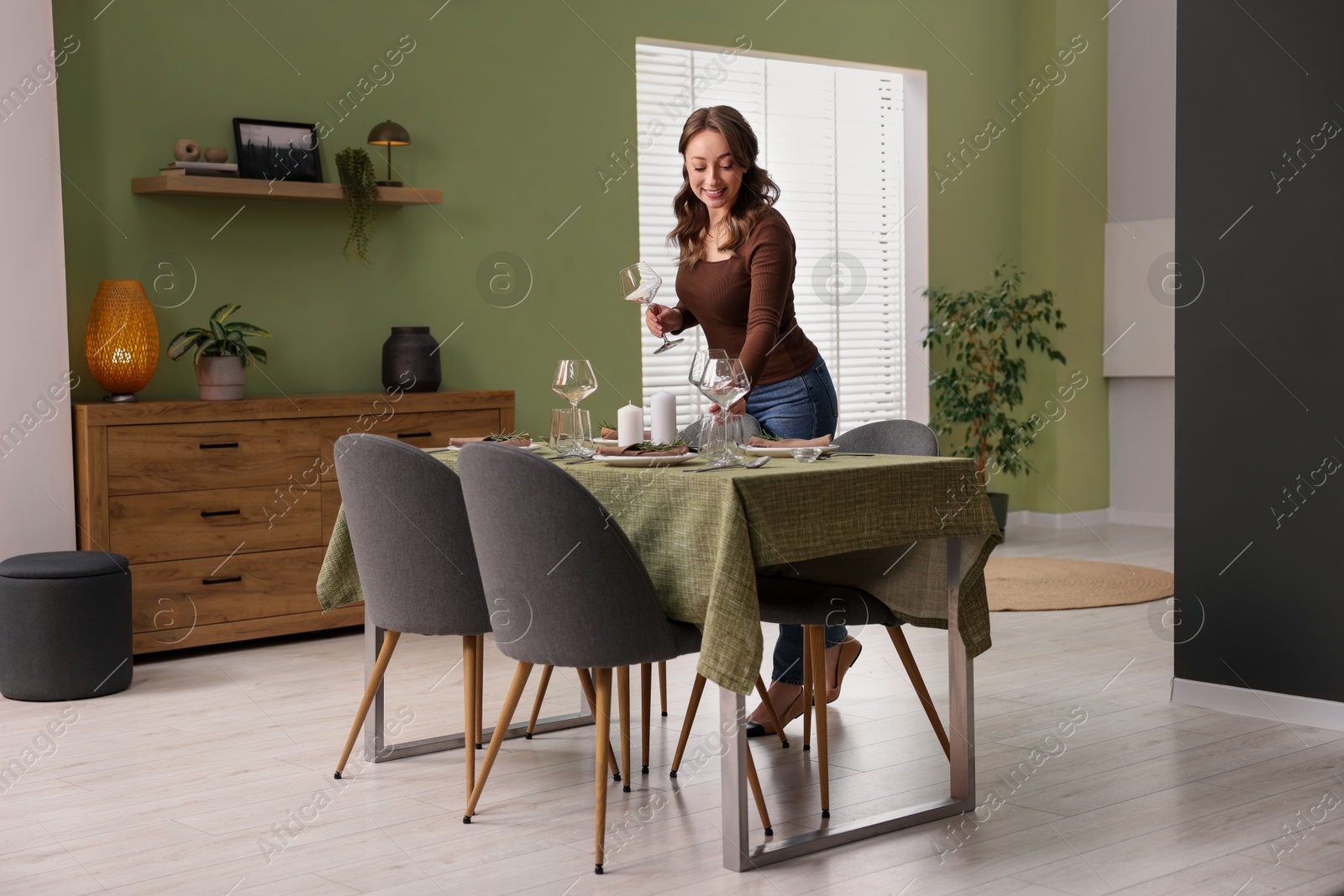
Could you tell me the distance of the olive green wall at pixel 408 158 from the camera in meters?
4.99

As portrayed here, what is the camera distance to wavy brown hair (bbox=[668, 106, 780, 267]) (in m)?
3.39

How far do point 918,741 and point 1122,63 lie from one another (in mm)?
5596

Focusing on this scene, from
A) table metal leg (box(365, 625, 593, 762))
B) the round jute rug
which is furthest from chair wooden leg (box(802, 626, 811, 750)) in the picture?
the round jute rug

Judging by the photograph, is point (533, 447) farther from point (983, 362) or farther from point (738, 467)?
point (983, 362)

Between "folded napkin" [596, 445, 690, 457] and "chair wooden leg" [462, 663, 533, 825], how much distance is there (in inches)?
19.3

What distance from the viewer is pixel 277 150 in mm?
5262

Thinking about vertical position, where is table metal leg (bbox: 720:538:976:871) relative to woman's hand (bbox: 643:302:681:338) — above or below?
below

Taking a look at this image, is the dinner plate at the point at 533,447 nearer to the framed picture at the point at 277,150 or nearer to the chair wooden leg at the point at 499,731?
the chair wooden leg at the point at 499,731

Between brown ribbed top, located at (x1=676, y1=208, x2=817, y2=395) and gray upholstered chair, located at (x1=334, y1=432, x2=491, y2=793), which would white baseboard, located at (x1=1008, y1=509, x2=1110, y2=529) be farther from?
gray upholstered chair, located at (x1=334, y1=432, x2=491, y2=793)

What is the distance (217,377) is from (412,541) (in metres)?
2.20

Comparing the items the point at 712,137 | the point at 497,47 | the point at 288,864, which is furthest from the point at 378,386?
the point at 288,864

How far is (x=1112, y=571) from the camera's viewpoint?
20.7 feet

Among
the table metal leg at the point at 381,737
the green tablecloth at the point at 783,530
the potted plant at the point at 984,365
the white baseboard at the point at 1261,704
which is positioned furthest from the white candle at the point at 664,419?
the potted plant at the point at 984,365

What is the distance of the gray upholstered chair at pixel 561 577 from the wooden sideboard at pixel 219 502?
2.20m
